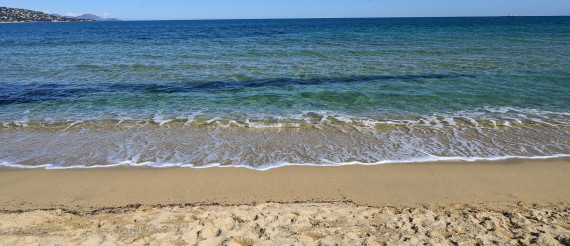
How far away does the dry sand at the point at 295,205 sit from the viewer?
4.08m

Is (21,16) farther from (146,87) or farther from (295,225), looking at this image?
(295,225)

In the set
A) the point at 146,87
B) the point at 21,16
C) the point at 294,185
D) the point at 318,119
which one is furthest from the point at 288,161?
the point at 21,16

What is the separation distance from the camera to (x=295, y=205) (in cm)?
493

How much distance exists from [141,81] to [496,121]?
492 inches

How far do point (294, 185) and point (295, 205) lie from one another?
0.77 m

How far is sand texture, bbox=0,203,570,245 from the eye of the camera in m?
3.99

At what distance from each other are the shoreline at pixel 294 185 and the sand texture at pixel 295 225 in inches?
12.8

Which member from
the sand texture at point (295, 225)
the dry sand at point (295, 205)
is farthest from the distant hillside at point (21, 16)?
the sand texture at point (295, 225)

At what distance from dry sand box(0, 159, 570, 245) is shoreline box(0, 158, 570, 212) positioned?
2cm

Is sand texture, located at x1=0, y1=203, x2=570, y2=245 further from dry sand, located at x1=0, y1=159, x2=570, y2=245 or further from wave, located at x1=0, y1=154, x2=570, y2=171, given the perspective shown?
wave, located at x1=0, y1=154, x2=570, y2=171

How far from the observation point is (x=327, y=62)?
1919 centimetres

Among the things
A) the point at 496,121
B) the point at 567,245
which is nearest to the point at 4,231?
the point at 567,245

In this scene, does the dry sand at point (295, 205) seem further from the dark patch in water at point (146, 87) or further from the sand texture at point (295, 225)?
the dark patch in water at point (146, 87)

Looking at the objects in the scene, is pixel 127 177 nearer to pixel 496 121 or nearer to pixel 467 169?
pixel 467 169
